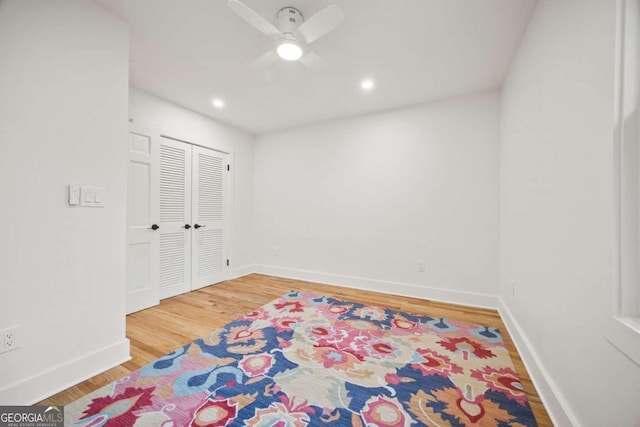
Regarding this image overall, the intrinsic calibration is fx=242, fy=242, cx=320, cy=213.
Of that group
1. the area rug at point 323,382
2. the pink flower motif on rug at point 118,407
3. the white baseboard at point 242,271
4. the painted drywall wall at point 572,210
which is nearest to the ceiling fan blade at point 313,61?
the painted drywall wall at point 572,210

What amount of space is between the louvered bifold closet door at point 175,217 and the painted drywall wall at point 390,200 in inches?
50.1

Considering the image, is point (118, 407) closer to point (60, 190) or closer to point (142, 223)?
point (60, 190)

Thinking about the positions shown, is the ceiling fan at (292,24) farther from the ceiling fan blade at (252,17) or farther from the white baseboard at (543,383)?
the white baseboard at (543,383)

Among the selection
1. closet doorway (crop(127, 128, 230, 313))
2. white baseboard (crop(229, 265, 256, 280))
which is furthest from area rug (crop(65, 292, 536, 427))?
white baseboard (crop(229, 265, 256, 280))

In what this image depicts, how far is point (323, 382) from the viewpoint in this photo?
1557 mm

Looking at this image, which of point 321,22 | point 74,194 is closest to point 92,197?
point 74,194

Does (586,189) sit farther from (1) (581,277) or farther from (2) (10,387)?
(2) (10,387)

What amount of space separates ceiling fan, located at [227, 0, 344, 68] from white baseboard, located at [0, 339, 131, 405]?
2.38 meters

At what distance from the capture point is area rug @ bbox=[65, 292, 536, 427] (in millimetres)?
1291

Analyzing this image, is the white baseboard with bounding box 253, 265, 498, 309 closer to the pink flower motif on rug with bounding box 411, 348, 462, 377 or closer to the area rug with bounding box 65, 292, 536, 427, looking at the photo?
the area rug with bounding box 65, 292, 536, 427

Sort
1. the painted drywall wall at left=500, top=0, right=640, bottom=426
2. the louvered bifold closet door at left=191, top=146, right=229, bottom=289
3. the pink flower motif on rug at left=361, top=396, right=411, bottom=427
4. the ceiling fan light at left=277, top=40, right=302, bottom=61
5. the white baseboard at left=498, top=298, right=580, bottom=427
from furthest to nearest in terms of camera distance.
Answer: the louvered bifold closet door at left=191, top=146, right=229, bottom=289
the ceiling fan light at left=277, top=40, right=302, bottom=61
the pink flower motif on rug at left=361, top=396, right=411, bottom=427
the white baseboard at left=498, top=298, right=580, bottom=427
the painted drywall wall at left=500, top=0, right=640, bottom=426

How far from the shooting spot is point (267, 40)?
6.43ft

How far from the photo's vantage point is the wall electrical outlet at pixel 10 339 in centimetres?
128

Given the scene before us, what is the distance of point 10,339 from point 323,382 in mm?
1762
